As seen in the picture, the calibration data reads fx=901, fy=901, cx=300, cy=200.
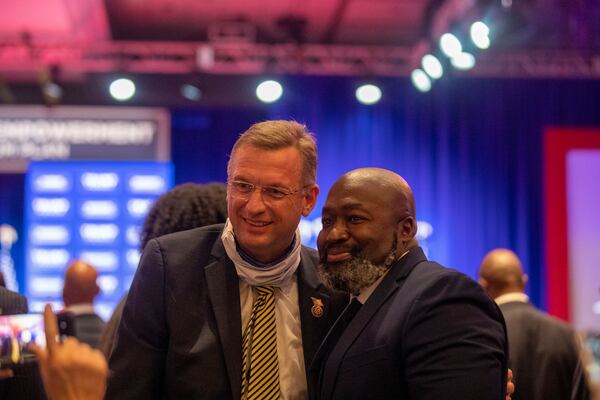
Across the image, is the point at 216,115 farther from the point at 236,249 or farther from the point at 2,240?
the point at 236,249

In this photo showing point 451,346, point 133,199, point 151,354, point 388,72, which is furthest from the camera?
point 388,72

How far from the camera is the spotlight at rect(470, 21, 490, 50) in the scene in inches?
297

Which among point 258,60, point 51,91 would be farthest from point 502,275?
point 51,91

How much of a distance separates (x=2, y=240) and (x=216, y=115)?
2739 millimetres

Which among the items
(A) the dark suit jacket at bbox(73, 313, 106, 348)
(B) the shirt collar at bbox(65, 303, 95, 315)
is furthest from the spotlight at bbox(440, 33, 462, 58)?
(A) the dark suit jacket at bbox(73, 313, 106, 348)

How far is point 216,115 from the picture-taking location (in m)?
10.3

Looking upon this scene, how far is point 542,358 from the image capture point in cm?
455

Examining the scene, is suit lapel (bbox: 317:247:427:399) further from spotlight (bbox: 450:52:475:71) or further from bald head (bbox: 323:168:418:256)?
spotlight (bbox: 450:52:475:71)

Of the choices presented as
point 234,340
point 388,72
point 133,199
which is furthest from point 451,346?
point 388,72

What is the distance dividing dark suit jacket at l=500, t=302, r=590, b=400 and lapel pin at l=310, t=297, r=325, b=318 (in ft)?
7.05

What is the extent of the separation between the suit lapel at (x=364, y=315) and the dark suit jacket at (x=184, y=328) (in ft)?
0.73

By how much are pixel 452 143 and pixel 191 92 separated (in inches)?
123

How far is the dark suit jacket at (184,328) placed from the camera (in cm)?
247

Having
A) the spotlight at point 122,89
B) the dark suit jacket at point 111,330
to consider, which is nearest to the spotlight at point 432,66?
Result: the spotlight at point 122,89
